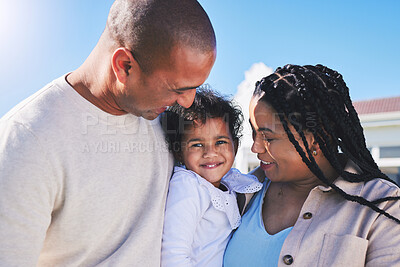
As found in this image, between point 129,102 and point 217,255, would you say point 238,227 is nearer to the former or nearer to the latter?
point 217,255

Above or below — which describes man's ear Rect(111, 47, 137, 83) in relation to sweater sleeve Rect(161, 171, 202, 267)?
above

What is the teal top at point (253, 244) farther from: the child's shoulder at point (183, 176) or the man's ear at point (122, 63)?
the man's ear at point (122, 63)

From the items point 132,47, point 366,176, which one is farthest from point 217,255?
point 132,47

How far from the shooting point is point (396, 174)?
8.50 meters

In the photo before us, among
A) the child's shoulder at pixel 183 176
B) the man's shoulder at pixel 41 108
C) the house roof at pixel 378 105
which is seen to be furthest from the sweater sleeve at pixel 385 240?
the house roof at pixel 378 105

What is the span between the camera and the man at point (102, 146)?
1438mm

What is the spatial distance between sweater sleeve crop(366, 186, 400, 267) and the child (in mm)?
784

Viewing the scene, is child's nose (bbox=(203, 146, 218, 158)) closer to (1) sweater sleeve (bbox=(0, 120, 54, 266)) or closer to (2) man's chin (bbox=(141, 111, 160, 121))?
(2) man's chin (bbox=(141, 111, 160, 121))

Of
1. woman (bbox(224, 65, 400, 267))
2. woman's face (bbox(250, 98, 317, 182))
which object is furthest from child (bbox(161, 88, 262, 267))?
woman's face (bbox(250, 98, 317, 182))

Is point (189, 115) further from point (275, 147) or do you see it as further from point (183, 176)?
point (275, 147)

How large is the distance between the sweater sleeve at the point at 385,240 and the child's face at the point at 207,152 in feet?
Answer: 3.52

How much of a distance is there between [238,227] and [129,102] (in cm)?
104

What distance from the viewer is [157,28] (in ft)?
5.34

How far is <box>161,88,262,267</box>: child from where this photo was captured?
199 centimetres
